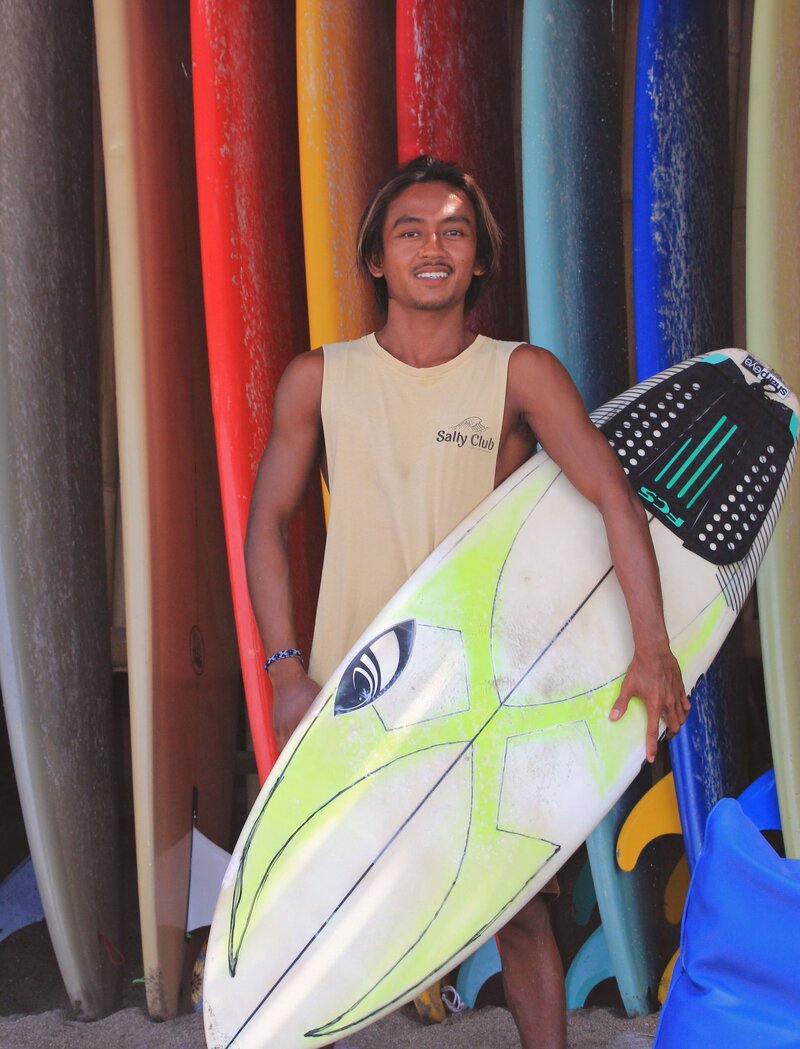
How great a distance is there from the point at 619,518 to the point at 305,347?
0.99m

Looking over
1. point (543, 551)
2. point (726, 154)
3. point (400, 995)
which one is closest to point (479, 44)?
point (726, 154)

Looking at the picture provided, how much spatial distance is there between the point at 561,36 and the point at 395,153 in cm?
40

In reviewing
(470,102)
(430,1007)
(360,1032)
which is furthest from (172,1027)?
(470,102)

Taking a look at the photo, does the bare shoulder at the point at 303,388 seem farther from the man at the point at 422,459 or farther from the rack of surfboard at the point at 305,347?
the rack of surfboard at the point at 305,347

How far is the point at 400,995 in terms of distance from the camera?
1.25 m

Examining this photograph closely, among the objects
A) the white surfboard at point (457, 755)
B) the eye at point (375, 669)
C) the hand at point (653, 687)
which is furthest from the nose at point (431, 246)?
the hand at point (653, 687)

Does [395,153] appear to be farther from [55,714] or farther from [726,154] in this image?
[55,714]

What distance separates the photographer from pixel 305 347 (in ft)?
6.98

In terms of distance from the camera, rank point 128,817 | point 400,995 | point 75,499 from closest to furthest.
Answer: point 400,995 < point 75,499 < point 128,817

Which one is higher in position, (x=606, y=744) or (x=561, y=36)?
(x=561, y=36)

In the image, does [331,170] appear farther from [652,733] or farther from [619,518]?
[652,733]

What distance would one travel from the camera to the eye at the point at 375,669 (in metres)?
1.32

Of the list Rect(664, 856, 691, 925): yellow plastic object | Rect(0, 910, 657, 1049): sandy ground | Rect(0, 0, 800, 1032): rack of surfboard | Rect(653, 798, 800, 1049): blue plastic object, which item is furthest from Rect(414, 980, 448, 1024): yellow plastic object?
Rect(653, 798, 800, 1049): blue plastic object

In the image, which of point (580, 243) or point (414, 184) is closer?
point (414, 184)
